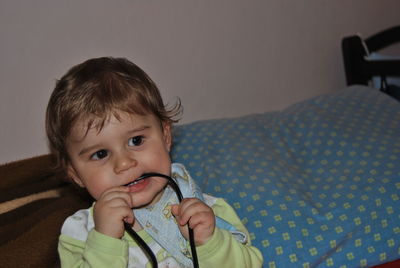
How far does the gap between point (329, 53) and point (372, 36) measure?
18 centimetres

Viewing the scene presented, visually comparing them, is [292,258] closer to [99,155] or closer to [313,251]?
[313,251]

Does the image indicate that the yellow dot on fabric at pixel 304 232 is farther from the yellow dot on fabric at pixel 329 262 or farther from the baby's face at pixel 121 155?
the baby's face at pixel 121 155

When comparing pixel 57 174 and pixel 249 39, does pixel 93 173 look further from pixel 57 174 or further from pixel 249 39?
pixel 249 39

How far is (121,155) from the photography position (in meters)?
0.92

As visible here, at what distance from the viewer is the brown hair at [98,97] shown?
3.05 ft

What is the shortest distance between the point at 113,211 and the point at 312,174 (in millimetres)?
667

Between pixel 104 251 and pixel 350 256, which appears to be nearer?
pixel 104 251

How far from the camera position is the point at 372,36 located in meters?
2.04

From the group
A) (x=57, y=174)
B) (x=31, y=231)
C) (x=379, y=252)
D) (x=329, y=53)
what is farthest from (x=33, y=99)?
Result: (x=329, y=53)

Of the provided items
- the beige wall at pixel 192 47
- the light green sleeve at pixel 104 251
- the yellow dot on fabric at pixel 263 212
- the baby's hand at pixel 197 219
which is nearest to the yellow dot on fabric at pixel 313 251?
the yellow dot on fabric at pixel 263 212

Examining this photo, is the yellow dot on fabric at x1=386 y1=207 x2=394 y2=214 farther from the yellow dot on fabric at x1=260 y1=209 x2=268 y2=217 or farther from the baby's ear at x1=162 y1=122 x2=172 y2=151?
the baby's ear at x1=162 y1=122 x2=172 y2=151

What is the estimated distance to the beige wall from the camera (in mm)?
1385

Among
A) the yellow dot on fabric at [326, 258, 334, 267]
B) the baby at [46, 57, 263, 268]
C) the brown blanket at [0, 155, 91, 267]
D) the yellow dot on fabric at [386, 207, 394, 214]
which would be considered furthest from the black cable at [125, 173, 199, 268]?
the yellow dot on fabric at [386, 207, 394, 214]

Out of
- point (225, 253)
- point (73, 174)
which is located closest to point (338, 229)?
point (225, 253)
